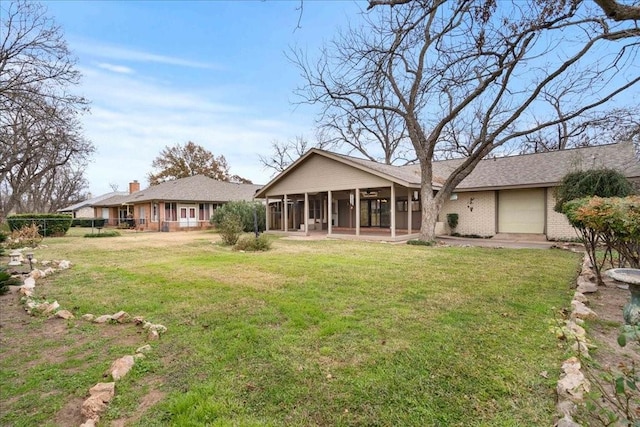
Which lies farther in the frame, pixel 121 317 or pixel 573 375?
A: pixel 121 317

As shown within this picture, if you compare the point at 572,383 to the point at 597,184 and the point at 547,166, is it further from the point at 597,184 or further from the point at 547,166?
the point at 547,166

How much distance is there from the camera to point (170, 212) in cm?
2528

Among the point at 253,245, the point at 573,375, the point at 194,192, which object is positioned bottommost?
the point at 573,375

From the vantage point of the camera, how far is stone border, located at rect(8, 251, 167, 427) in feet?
8.02

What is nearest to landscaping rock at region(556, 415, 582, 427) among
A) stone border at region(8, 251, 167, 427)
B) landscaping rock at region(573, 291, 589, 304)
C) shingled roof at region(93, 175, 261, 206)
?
stone border at region(8, 251, 167, 427)

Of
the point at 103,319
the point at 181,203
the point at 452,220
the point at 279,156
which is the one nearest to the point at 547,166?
the point at 452,220

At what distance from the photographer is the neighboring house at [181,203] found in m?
25.1

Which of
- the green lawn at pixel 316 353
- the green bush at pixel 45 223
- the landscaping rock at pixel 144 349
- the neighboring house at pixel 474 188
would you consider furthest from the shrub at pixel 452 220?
the green bush at pixel 45 223

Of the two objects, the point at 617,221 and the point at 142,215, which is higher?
the point at 142,215

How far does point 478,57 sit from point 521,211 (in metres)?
10.7

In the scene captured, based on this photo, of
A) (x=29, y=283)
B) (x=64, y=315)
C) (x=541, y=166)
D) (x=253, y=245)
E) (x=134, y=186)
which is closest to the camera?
(x=64, y=315)

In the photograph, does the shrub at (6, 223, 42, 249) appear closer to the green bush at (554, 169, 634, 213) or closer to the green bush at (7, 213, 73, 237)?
the green bush at (7, 213, 73, 237)

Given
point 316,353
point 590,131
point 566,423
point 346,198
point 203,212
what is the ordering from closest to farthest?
point 566,423
point 316,353
point 346,198
point 590,131
point 203,212

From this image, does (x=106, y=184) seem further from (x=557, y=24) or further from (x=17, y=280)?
(x=557, y=24)
